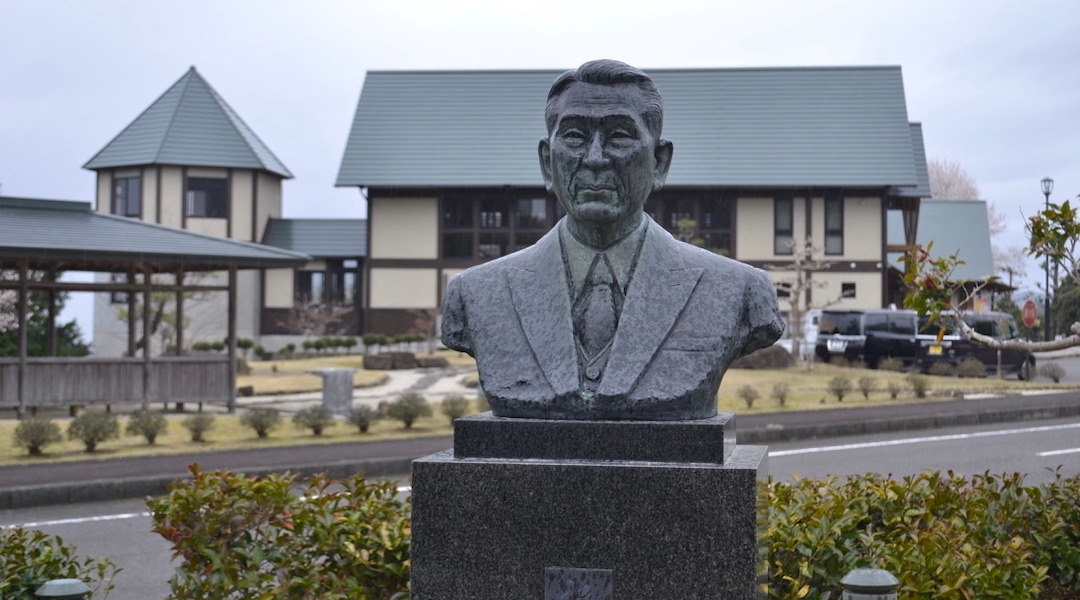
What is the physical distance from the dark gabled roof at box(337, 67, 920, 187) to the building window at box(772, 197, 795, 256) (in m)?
1.11

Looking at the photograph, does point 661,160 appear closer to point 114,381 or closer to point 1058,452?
point 1058,452

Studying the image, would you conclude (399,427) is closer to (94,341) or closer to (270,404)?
(270,404)

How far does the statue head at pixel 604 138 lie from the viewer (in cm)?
478

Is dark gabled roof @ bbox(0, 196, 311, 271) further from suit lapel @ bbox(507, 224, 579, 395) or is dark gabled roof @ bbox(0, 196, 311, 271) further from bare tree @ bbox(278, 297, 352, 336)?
bare tree @ bbox(278, 297, 352, 336)

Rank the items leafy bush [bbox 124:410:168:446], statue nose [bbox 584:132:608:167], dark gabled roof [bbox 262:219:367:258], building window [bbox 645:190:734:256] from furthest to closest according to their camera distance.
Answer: dark gabled roof [bbox 262:219:367:258], building window [bbox 645:190:734:256], leafy bush [bbox 124:410:168:446], statue nose [bbox 584:132:608:167]

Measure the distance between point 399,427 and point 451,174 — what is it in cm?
2534

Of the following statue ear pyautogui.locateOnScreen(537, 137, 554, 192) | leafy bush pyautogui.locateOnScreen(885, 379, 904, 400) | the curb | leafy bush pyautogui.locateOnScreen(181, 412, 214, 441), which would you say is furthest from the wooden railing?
statue ear pyautogui.locateOnScreen(537, 137, 554, 192)

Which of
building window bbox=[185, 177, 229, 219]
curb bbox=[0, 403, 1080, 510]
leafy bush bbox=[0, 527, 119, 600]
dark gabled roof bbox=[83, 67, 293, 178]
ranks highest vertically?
dark gabled roof bbox=[83, 67, 293, 178]

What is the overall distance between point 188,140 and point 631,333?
1680 inches

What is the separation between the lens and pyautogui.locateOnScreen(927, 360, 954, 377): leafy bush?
3212 cm

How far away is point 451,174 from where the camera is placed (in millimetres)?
44062

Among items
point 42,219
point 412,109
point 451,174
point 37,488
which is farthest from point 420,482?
point 412,109

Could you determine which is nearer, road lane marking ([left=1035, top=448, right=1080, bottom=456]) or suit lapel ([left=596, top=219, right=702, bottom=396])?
suit lapel ([left=596, top=219, right=702, bottom=396])

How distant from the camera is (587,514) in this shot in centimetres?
459
